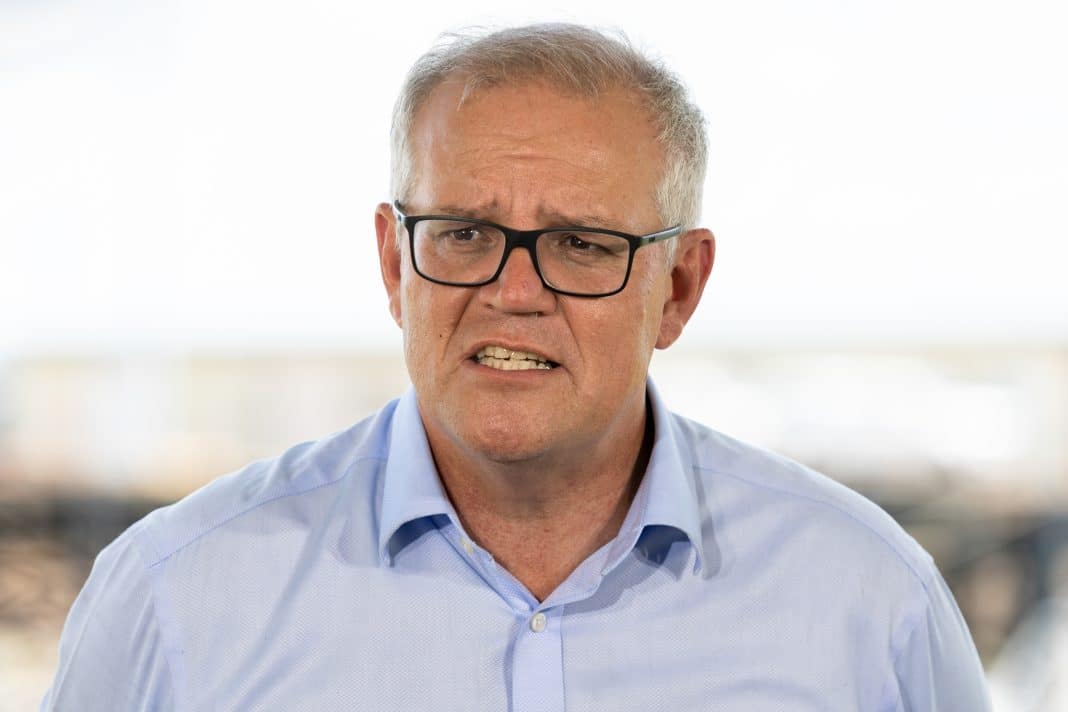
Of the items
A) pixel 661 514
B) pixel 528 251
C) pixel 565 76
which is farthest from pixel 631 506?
pixel 565 76

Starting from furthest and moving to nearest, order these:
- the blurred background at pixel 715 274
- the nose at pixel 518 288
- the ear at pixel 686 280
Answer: the blurred background at pixel 715 274 → the ear at pixel 686 280 → the nose at pixel 518 288

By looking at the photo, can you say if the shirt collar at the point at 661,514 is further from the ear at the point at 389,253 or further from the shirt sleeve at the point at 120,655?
the shirt sleeve at the point at 120,655

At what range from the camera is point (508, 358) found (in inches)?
45.3

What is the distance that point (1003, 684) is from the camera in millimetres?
3588

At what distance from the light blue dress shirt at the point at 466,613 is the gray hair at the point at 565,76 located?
30 cm

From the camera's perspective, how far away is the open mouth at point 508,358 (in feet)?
3.76

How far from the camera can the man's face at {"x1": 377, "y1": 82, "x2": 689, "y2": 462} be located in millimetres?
1139

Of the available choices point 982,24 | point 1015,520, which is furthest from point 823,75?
point 1015,520

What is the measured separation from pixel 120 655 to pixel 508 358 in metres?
0.50

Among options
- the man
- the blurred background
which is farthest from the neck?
the blurred background

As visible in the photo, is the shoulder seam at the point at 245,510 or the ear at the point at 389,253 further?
the ear at the point at 389,253

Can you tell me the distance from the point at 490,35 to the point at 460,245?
256 millimetres

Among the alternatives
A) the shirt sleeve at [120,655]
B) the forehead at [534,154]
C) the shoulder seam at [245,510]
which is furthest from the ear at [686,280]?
the shirt sleeve at [120,655]

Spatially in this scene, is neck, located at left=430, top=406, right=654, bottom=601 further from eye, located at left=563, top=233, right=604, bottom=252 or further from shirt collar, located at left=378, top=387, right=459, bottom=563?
eye, located at left=563, top=233, right=604, bottom=252
